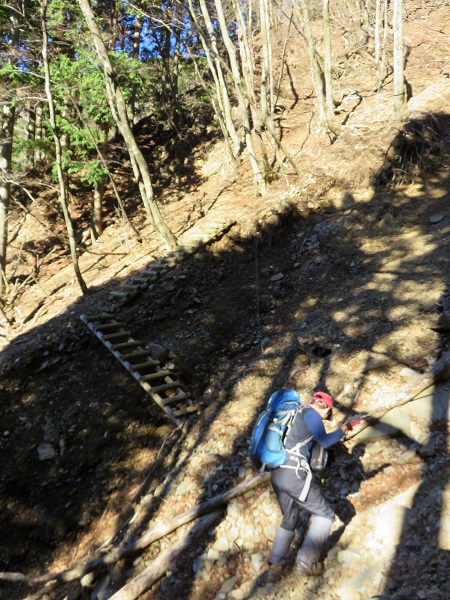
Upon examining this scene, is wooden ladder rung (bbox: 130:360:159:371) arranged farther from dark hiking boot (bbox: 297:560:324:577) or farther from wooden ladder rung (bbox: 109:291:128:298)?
dark hiking boot (bbox: 297:560:324:577)

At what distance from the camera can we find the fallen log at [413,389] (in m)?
4.77

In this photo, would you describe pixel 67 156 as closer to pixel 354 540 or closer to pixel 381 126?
pixel 381 126

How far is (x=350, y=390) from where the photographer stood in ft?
18.2

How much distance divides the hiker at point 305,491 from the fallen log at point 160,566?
1.11 metres

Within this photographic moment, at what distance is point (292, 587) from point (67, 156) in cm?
1471

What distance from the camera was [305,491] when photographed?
11.6 feet

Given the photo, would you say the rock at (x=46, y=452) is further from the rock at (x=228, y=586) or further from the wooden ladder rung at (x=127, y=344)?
the rock at (x=228, y=586)

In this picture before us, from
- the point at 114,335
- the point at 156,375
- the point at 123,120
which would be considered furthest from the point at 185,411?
the point at 123,120

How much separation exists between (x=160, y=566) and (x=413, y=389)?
357 cm

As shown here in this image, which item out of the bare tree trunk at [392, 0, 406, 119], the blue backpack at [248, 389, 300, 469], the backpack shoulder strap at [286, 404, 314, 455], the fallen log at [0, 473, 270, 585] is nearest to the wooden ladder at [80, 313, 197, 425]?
the fallen log at [0, 473, 270, 585]

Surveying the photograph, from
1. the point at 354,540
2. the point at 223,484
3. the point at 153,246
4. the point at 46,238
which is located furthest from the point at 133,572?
the point at 46,238

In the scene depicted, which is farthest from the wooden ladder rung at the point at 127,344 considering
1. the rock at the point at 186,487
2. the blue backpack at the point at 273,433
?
the blue backpack at the point at 273,433

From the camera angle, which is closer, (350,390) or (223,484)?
(223,484)

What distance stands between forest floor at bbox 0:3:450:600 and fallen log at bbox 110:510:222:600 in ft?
0.37
